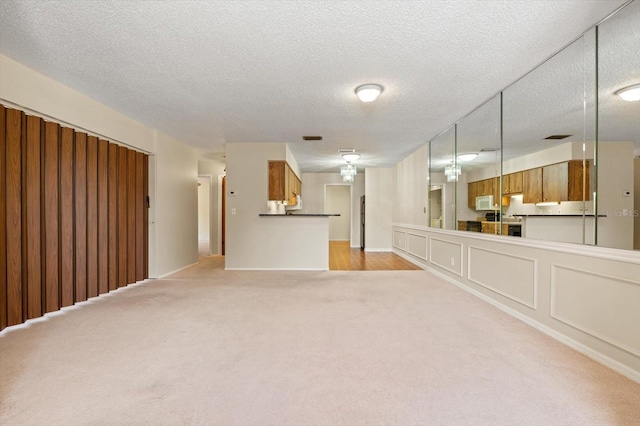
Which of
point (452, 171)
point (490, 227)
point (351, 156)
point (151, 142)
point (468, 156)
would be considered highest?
point (351, 156)

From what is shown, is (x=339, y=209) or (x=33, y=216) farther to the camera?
(x=339, y=209)

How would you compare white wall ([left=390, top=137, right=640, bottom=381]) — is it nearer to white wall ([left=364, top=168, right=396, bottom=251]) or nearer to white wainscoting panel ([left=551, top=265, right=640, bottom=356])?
white wainscoting panel ([left=551, top=265, right=640, bottom=356])

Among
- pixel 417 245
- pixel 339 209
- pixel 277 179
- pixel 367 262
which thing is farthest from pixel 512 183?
pixel 339 209

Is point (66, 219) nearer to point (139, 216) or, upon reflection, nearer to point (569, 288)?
point (139, 216)

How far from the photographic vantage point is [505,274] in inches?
137

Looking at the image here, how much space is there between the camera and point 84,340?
2.60 m

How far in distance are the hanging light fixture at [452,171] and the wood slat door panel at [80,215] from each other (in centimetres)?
531

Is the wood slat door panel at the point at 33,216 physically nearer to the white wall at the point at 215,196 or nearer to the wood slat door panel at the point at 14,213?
the wood slat door panel at the point at 14,213

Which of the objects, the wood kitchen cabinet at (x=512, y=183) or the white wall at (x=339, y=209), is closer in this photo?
the wood kitchen cabinet at (x=512, y=183)

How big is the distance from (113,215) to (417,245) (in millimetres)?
5718

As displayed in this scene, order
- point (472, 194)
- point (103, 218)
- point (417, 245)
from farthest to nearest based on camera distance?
point (417, 245) → point (472, 194) → point (103, 218)

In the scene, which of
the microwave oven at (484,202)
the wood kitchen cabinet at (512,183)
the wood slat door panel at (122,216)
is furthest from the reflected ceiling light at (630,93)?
the wood slat door panel at (122,216)

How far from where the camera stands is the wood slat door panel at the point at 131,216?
458 cm

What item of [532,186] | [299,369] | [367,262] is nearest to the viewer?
[299,369]
